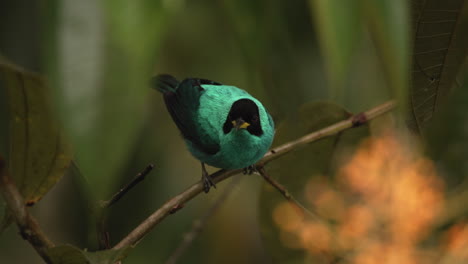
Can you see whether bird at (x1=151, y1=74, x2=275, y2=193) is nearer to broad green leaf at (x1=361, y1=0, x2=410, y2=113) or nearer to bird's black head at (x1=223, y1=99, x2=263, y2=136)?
bird's black head at (x1=223, y1=99, x2=263, y2=136)

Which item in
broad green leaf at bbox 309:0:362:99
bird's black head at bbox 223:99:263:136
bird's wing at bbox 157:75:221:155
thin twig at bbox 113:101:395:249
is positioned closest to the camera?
broad green leaf at bbox 309:0:362:99

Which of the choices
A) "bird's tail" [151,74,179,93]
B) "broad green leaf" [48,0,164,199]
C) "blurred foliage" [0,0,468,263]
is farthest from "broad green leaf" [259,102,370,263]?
"broad green leaf" [48,0,164,199]

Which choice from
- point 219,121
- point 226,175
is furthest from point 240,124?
point 226,175

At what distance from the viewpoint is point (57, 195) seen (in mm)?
3684

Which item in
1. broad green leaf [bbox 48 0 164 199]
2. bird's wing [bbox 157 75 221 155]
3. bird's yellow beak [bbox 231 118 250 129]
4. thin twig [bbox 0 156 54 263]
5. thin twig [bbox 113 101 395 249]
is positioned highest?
broad green leaf [bbox 48 0 164 199]

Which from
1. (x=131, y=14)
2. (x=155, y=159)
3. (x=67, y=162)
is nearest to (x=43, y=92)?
(x=67, y=162)

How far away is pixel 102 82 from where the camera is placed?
2.37 feet

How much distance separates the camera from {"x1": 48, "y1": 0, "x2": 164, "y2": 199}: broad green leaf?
2.31 ft

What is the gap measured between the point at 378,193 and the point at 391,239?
17cm

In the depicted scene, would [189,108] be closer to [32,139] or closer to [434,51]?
[32,139]

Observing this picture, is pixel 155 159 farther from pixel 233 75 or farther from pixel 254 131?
pixel 254 131

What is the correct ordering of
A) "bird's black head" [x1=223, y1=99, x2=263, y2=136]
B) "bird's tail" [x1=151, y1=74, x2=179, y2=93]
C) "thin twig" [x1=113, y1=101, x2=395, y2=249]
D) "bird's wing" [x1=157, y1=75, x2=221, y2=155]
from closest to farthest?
"thin twig" [x1=113, y1=101, x2=395, y2=249], "bird's black head" [x1=223, y1=99, x2=263, y2=136], "bird's wing" [x1=157, y1=75, x2=221, y2=155], "bird's tail" [x1=151, y1=74, x2=179, y2=93]

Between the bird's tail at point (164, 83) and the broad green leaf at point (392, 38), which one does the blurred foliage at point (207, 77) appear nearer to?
the broad green leaf at point (392, 38)

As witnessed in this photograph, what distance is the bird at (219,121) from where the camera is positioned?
252 cm
